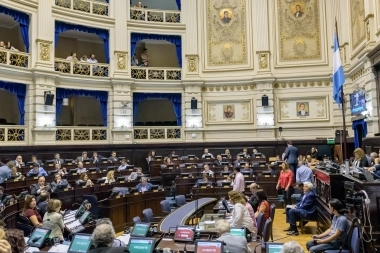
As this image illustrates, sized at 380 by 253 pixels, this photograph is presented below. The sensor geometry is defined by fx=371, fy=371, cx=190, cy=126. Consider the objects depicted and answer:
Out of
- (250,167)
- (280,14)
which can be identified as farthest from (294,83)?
(250,167)

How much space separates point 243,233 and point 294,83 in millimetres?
13730

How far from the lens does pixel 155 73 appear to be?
18.1 m

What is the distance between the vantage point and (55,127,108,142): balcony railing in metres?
15.8

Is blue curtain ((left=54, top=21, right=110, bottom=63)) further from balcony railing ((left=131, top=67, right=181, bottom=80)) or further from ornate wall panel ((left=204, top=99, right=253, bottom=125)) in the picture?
ornate wall panel ((left=204, top=99, right=253, bottom=125))

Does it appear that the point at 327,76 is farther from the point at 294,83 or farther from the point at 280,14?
the point at 280,14

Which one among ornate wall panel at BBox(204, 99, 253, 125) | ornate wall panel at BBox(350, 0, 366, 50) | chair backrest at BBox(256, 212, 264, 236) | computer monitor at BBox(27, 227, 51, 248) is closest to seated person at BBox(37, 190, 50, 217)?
computer monitor at BBox(27, 227, 51, 248)

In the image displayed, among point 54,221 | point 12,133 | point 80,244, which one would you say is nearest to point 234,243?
point 80,244

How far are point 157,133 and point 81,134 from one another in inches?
140

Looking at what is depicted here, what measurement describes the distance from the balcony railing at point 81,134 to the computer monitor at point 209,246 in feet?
42.3

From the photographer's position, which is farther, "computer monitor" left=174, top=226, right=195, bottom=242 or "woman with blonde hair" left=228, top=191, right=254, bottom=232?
"woman with blonde hair" left=228, top=191, right=254, bottom=232

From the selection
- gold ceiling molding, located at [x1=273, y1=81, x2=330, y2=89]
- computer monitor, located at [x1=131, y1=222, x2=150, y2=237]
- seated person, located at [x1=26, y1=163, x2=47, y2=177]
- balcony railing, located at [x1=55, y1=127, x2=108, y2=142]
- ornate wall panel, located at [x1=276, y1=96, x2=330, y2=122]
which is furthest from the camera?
gold ceiling molding, located at [x1=273, y1=81, x2=330, y2=89]

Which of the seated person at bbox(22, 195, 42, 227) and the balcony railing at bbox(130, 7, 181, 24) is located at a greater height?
the balcony railing at bbox(130, 7, 181, 24)

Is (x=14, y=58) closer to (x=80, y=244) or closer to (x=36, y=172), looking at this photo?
(x=36, y=172)

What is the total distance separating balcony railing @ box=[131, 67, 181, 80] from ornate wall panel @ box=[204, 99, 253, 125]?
2.11m
